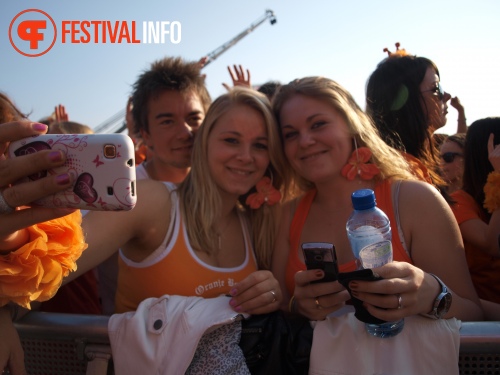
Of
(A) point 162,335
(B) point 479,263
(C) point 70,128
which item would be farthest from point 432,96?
(C) point 70,128

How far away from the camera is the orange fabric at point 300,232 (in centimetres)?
212

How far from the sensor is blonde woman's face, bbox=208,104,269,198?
2.60m

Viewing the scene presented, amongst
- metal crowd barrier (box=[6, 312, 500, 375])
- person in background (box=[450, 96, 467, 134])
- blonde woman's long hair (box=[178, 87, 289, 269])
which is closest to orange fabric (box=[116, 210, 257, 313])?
blonde woman's long hair (box=[178, 87, 289, 269])

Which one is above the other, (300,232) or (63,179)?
(63,179)

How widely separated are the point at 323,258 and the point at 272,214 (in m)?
1.04

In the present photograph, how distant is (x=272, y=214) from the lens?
2.68 m

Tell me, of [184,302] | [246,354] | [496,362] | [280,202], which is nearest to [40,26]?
[280,202]

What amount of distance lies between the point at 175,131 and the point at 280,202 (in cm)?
120

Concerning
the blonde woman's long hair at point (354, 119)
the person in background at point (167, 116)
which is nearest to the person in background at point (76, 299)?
the person in background at point (167, 116)

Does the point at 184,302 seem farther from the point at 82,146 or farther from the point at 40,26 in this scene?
the point at 40,26

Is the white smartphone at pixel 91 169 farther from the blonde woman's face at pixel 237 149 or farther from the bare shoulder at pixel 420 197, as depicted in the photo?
the bare shoulder at pixel 420 197

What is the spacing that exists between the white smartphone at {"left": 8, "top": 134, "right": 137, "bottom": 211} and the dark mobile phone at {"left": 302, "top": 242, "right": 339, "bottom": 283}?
69 centimetres

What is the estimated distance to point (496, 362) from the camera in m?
1.62

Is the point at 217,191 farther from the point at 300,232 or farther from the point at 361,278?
the point at 361,278
